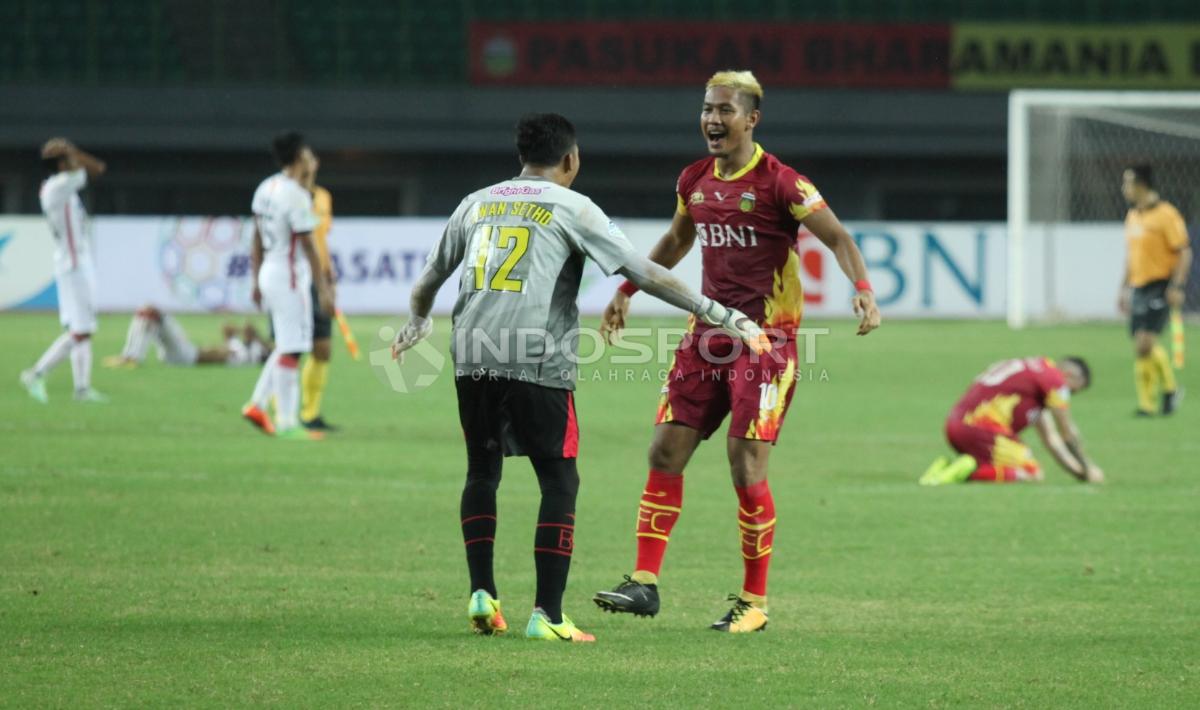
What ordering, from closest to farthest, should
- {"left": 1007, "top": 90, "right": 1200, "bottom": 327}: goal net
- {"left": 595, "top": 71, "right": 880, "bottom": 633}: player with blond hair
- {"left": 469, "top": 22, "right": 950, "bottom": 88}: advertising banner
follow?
1. {"left": 595, "top": 71, "right": 880, "bottom": 633}: player with blond hair
2. {"left": 1007, "top": 90, "right": 1200, "bottom": 327}: goal net
3. {"left": 469, "top": 22, "right": 950, "bottom": 88}: advertising banner

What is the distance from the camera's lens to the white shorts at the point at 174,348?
820 inches

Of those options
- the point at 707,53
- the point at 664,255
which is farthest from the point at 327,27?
the point at 664,255

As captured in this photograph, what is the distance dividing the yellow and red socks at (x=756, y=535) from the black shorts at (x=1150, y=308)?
1070cm

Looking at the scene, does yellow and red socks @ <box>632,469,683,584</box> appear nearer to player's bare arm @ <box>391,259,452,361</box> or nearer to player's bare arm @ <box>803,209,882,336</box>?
player's bare arm @ <box>803,209,882,336</box>

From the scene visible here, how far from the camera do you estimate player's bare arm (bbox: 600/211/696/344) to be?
23.4 ft

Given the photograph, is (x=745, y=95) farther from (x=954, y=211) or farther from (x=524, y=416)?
(x=954, y=211)

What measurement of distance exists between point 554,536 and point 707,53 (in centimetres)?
2880

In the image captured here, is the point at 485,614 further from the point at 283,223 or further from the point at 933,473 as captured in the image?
the point at 283,223

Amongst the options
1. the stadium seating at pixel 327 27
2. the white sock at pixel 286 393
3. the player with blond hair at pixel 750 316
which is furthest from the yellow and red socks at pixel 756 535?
the stadium seating at pixel 327 27

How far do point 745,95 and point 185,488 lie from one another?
4889 millimetres

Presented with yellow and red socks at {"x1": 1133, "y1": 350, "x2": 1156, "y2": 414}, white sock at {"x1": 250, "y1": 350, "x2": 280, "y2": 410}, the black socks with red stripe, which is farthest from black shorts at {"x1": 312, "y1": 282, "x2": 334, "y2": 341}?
the black socks with red stripe

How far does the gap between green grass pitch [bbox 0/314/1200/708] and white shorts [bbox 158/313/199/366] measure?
5.59 m

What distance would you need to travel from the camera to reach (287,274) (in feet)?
42.5

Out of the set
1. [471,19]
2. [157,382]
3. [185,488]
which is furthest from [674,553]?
[471,19]
